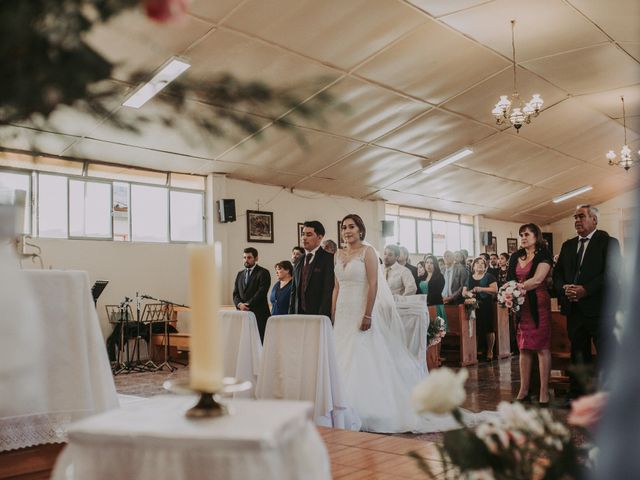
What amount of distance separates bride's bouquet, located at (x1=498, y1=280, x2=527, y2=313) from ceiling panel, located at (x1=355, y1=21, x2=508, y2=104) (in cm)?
402

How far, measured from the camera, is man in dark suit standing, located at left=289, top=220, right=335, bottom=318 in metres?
5.45

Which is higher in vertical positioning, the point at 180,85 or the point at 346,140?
the point at 346,140

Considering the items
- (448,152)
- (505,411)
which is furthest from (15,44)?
(448,152)

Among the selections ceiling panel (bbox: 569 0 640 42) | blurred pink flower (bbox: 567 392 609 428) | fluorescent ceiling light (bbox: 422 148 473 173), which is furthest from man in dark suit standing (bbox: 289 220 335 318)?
fluorescent ceiling light (bbox: 422 148 473 173)

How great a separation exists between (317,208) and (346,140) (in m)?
3.08

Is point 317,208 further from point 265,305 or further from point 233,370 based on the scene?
point 233,370

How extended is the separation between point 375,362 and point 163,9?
472cm

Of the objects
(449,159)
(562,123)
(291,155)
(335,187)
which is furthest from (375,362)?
(562,123)

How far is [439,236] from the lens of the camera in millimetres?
17391

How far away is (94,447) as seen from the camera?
80cm

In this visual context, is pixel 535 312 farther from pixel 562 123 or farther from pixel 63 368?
pixel 562 123

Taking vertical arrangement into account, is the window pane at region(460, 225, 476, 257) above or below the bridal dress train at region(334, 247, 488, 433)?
above

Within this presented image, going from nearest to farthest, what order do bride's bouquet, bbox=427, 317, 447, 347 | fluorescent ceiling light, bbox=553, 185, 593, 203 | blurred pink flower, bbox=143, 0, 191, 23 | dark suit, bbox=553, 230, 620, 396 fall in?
blurred pink flower, bbox=143, 0, 191, 23 → dark suit, bbox=553, 230, 620, 396 → bride's bouquet, bbox=427, 317, 447, 347 → fluorescent ceiling light, bbox=553, 185, 593, 203

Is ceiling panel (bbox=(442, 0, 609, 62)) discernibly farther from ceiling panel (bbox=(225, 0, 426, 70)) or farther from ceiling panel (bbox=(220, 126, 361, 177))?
ceiling panel (bbox=(220, 126, 361, 177))
